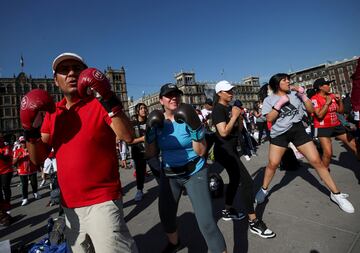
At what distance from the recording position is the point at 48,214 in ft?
17.2

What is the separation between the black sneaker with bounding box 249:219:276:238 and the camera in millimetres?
2775

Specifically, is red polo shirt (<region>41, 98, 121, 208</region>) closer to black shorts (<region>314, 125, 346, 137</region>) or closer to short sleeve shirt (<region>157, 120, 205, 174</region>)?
short sleeve shirt (<region>157, 120, 205, 174</region>)

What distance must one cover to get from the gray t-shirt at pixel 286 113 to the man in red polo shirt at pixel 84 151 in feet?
9.16

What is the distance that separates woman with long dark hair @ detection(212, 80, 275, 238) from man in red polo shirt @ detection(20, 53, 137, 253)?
1745 millimetres

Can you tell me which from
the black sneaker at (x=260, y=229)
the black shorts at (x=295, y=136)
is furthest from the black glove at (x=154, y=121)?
the black shorts at (x=295, y=136)

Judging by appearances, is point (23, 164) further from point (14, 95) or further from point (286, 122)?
point (14, 95)

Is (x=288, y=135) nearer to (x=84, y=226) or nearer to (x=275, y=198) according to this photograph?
(x=275, y=198)

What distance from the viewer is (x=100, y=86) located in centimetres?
144

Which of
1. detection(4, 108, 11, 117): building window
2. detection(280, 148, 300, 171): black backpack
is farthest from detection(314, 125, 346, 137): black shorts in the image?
detection(4, 108, 11, 117): building window

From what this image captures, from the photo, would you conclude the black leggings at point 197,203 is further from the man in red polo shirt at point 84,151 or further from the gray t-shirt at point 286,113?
the gray t-shirt at point 286,113

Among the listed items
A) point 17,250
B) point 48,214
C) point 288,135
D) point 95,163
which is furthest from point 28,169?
point 288,135

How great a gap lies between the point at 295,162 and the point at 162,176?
14.1ft

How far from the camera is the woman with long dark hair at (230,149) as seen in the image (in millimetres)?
2963

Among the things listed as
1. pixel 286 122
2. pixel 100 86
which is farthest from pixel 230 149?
pixel 100 86
